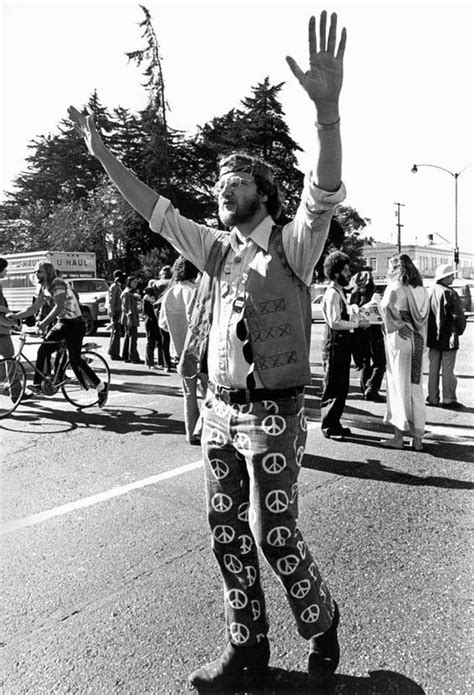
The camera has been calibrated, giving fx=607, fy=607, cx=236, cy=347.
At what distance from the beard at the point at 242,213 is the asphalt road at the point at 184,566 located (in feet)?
5.97

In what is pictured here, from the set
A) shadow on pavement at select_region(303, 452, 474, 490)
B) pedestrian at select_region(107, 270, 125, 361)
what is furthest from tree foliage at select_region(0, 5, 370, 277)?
shadow on pavement at select_region(303, 452, 474, 490)

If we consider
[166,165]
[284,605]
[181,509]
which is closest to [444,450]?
[181,509]

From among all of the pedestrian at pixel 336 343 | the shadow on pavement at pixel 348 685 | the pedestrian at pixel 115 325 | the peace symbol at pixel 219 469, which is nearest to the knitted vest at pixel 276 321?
the peace symbol at pixel 219 469

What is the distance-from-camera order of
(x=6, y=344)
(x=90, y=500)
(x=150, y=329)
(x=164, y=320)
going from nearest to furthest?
(x=90, y=500) < (x=164, y=320) < (x=6, y=344) < (x=150, y=329)

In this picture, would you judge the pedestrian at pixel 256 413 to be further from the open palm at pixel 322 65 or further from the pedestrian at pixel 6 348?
the pedestrian at pixel 6 348

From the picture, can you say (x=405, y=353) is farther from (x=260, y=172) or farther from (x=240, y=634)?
(x=240, y=634)

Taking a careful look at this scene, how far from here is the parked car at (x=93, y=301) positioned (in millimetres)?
19631

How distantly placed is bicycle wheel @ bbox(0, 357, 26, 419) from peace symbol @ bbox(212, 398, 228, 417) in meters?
5.61

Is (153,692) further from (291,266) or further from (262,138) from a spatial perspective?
(262,138)

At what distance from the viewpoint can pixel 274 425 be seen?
230 centimetres

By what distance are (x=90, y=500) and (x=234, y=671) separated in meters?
2.43

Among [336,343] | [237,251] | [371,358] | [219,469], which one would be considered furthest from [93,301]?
[219,469]

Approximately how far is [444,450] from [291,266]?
4.07m

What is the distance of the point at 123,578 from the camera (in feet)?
10.8
